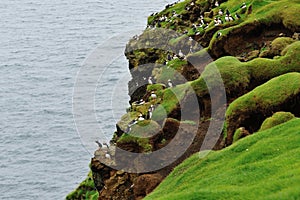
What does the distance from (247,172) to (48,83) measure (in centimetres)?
8200

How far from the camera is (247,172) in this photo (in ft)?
68.9

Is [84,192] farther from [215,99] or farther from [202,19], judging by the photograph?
[202,19]

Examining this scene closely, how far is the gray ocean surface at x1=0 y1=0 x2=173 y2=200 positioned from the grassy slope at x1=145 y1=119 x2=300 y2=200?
140ft

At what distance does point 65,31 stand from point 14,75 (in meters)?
28.1

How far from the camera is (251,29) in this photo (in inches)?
1734

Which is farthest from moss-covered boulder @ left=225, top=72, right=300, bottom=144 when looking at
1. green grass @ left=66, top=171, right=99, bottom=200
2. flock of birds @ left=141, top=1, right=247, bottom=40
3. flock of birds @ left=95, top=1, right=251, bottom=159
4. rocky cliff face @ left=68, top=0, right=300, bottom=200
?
green grass @ left=66, top=171, right=99, bottom=200

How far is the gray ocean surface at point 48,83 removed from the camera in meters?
71.6

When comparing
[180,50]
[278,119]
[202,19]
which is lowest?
[278,119]

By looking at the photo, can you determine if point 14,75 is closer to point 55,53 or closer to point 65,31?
point 55,53

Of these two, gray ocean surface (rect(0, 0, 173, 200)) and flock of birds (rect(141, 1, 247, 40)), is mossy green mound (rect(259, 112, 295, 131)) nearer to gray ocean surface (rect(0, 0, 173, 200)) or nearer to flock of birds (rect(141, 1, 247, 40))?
flock of birds (rect(141, 1, 247, 40))

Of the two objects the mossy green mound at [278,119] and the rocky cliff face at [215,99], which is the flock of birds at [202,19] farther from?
the mossy green mound at [278,119]

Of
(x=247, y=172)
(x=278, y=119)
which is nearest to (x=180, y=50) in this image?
(x=278, y=119)

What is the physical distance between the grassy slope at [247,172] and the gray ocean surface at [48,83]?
140ft

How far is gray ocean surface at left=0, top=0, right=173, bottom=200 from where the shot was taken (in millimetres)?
71625
